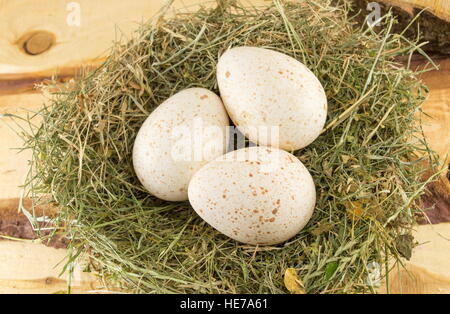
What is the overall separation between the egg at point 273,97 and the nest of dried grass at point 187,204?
0.07 metres

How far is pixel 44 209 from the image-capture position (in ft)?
4.26

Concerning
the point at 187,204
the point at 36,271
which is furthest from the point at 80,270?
the point at 187,204

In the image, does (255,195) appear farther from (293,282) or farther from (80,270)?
(80,270)

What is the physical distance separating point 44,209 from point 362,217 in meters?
0.67

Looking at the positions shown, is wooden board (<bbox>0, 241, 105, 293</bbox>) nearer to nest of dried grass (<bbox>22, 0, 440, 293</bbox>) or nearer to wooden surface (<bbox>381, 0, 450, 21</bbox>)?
nest of dried grass (<bbox>22, 0, 440, 293</bbox>)

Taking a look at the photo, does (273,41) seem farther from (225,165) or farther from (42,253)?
(42,253)

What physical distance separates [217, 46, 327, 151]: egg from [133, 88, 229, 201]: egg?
5 cm

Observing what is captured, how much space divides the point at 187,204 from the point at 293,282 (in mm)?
296

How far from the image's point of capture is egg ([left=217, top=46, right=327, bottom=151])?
42.9 inches

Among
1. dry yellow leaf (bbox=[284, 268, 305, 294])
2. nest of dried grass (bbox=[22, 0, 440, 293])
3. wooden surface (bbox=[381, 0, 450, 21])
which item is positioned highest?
wooden surface (bbox=[381, 0, 450, 21])

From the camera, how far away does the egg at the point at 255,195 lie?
3.41ft

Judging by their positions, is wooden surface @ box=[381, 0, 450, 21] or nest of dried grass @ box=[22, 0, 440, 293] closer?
nest of dried grass @ box=[22, 0, 440, 293]

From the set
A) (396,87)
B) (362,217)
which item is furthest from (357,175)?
(396,87)

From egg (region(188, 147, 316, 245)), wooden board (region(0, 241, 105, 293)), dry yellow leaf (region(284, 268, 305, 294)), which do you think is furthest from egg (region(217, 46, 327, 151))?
wooden board (region(0, 241, 105, 293))
